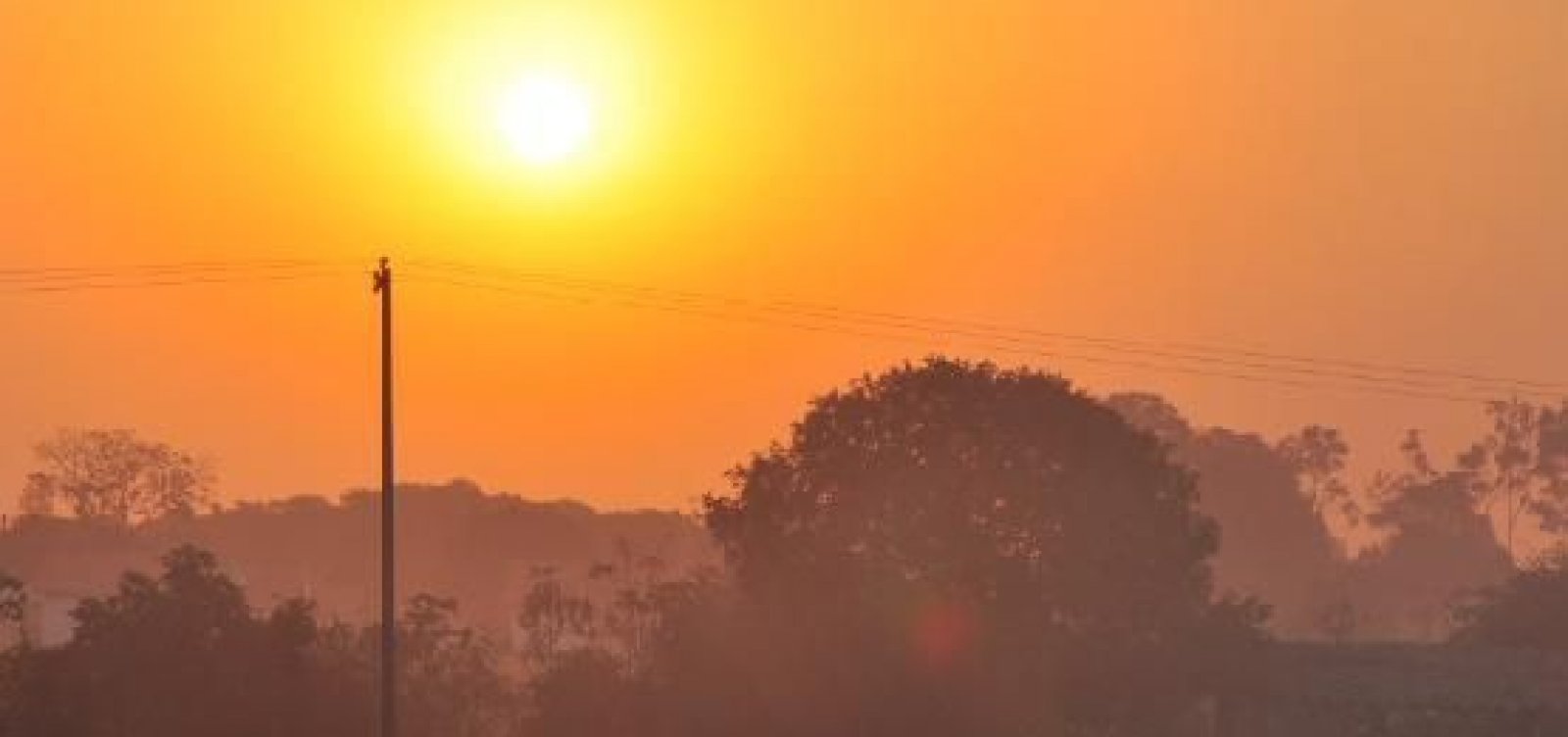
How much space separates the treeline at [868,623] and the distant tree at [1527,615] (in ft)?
64.8

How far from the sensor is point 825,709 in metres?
70.4

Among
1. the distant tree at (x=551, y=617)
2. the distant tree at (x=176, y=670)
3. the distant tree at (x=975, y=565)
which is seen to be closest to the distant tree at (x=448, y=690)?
the distant tree at (x=176, y=670)

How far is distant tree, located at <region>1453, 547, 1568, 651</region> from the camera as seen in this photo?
95.1 meters

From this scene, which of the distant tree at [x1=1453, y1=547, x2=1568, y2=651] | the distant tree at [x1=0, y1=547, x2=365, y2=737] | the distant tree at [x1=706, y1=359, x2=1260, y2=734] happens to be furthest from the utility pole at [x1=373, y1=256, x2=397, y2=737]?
the distant tree at [x1=1453, y1=547, x2=1568, y2=651]

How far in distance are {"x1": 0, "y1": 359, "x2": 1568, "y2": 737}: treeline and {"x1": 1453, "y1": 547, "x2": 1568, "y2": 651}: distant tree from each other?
64.8 feet

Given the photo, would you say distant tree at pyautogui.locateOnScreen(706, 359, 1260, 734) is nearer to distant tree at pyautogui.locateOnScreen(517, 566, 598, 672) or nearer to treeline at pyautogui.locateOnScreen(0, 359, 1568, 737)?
treeline at pyautogui.locateOnScreen(0, 359, 1568, 737)

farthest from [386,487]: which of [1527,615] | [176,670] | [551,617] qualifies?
[1527,615]

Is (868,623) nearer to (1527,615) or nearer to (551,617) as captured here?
(551,617)

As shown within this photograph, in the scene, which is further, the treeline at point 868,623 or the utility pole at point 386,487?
the treeline at point 868,623

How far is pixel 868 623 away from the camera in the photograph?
71688 millimetres

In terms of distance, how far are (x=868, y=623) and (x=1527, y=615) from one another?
33.5 m

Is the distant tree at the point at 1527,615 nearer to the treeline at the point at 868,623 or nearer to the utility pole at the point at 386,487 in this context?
the treeline at the point at 868,623

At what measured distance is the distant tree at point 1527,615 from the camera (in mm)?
95125

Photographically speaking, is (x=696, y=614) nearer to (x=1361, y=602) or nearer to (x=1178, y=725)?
(x=1178, y=725)
